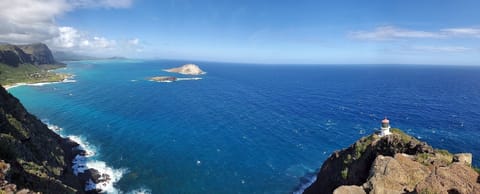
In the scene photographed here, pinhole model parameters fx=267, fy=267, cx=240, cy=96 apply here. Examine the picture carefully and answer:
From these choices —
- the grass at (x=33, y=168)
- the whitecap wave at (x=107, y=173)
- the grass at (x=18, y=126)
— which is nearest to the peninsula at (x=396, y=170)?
the whitecap wave at (x=107, y=173)

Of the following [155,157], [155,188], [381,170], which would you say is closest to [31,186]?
[155,188]

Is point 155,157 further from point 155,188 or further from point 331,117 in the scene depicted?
point 331,117

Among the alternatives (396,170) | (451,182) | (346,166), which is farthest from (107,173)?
(451,182)

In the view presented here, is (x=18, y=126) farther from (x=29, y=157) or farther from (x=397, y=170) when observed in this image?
(x=397, y=170)

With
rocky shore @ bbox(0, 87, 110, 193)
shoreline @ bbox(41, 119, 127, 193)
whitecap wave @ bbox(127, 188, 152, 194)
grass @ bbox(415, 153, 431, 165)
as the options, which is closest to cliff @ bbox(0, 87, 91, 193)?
rocky shore @ bbox(0, 87, 110, 193)

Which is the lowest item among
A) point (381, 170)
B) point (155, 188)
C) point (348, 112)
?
point (155, 188)

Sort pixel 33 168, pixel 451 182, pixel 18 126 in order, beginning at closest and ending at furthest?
pixel 451 182
pixel 33 168
pixel 18 126

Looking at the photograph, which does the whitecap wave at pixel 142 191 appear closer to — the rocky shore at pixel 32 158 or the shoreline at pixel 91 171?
the shoreline at pixel 91 171
